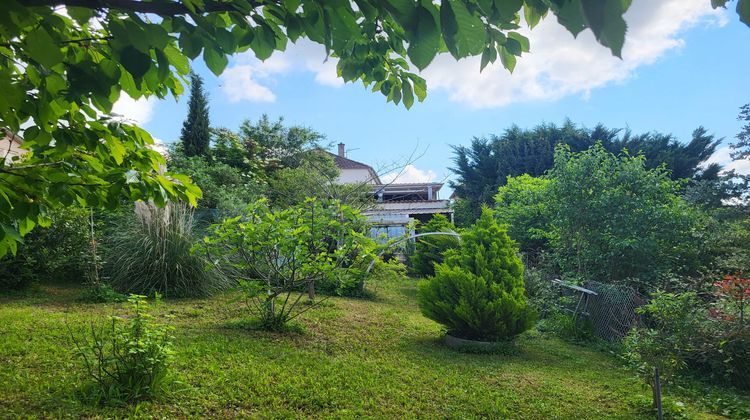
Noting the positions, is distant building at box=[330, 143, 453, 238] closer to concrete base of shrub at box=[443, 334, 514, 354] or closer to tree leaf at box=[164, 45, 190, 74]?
concrete base of shrub at box=[443, 334, 514, 354]

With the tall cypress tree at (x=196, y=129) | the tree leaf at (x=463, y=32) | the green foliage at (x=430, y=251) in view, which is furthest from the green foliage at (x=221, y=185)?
the tree leaf at (x=463, y=32)

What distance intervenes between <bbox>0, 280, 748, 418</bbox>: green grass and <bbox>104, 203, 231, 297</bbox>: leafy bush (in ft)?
2.14

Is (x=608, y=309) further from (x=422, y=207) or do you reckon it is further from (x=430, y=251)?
(x=422, y=207)

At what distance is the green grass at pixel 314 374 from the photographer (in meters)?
3.00

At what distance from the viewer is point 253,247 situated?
488 cm

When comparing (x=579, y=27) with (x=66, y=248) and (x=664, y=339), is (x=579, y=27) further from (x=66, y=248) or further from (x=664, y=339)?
(x=66, y=248)

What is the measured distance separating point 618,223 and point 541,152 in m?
13.8

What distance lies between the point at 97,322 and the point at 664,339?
6053 millimetres

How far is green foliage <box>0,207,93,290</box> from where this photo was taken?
6.01 metres

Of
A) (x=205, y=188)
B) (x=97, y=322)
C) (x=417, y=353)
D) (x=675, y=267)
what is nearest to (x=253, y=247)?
(x=97, y=322)

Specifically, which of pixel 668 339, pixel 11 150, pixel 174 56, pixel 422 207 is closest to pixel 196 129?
pixel 11 150

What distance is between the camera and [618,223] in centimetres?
845

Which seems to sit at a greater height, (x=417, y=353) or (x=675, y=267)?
(x=675, y=267)

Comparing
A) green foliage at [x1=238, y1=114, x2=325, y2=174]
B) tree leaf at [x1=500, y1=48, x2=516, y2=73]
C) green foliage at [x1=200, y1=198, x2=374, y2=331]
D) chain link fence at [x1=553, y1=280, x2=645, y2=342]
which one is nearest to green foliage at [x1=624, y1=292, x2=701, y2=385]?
chain link fence at [x1=553, y1=280, x2=645, y2=342]
